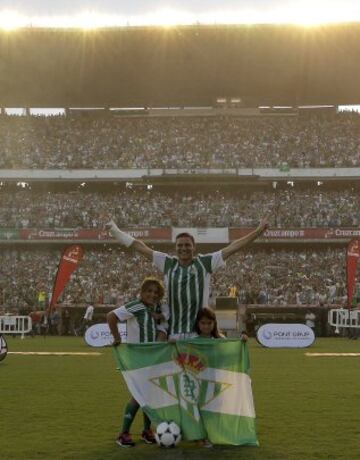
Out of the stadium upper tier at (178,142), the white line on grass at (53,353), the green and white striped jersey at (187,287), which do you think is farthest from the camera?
the stadium upper tier at (178,142)

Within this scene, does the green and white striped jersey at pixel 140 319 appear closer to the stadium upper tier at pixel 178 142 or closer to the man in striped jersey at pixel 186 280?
the man in striped jersey at pixel 186 280

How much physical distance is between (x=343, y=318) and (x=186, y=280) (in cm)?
2285

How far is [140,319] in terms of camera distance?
7.76m

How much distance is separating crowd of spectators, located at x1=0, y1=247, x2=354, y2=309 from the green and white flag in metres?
28.4

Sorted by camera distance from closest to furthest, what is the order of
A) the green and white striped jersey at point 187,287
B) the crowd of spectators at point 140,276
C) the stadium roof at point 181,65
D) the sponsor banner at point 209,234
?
the green and white striped jersey at point 187,287 → the crowd of spectators at point 140,276 → the stadium roof at point 181,65 → the sponsor banner at point 209,234

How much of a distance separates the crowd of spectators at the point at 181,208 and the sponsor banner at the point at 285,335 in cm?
2203

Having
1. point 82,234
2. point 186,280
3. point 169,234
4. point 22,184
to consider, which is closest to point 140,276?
point 169,234

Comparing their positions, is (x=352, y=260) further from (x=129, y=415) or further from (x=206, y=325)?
(x=129, y=415)

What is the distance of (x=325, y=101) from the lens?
52250 mm

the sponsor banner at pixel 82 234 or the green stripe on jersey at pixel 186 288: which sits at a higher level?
the sponsor banner at pixel 82 234

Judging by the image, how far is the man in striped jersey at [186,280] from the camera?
24.3ft

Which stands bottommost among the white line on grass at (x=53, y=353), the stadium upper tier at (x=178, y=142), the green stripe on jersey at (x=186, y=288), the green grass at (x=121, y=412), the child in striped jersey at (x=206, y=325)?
the white line on grass at (x=53, y=353)

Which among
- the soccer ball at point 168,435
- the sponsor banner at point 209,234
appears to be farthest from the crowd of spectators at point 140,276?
the soccer ball at point 168,435

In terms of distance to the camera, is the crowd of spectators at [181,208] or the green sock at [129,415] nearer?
the green sock at [129,415]
